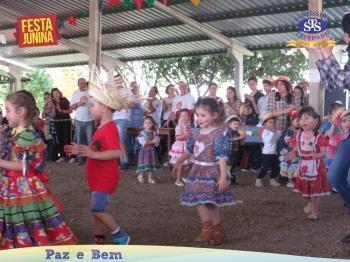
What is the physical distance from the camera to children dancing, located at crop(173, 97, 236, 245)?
470 cm

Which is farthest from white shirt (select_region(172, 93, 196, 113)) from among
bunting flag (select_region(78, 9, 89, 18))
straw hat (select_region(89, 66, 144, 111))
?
straw hat (select_region(89, 66, 144, 111))

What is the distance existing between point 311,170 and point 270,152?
9.08 ft

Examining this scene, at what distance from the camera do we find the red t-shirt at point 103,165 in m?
4.33

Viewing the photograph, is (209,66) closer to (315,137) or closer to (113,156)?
(315,137)

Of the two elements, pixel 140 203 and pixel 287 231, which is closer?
pixel 287 231

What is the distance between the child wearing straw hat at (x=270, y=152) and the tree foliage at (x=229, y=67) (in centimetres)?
1656

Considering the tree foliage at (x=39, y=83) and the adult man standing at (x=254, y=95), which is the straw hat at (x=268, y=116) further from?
the tree foliage at (x=39, y=83)

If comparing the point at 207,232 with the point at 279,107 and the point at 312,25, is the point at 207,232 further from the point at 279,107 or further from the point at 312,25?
the point at 312,25

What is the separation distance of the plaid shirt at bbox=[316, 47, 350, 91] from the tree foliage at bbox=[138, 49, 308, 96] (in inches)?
815

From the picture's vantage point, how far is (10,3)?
16.8 meters

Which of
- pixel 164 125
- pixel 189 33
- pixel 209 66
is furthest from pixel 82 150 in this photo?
pixel 209 66

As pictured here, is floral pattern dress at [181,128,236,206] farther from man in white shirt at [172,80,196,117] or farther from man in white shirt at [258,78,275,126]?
man in white shirt at [172,80,196,117]

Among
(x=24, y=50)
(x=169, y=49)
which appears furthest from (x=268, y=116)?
(x=24, y=50)

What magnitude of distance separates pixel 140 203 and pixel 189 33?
9.62 meters
